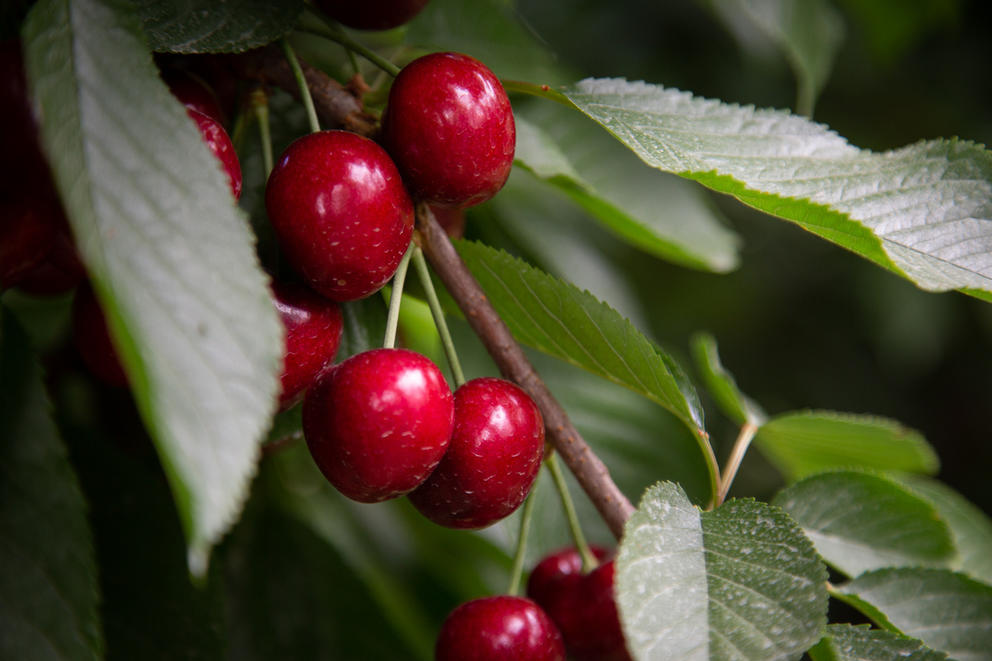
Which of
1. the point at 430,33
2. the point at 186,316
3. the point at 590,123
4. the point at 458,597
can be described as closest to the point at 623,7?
the point at 590,123

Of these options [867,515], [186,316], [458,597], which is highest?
[186,316]

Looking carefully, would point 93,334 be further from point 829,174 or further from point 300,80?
point 829,174

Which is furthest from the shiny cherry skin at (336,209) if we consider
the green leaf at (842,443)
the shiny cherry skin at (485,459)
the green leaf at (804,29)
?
the green leaf at (804,29)

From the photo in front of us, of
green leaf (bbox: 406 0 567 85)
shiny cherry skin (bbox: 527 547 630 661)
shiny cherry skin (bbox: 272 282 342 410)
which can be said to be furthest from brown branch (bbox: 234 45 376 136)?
shiny cherry skin (bbox: 527 547 630 661)

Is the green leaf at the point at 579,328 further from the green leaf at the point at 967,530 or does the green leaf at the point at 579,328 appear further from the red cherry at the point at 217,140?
the green leaf at the point at 967,530

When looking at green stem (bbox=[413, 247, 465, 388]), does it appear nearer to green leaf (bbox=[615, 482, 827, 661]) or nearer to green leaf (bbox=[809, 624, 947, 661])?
green leaf (bbox=[615, 482, 827, 661])

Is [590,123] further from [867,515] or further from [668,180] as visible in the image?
[867,515]
